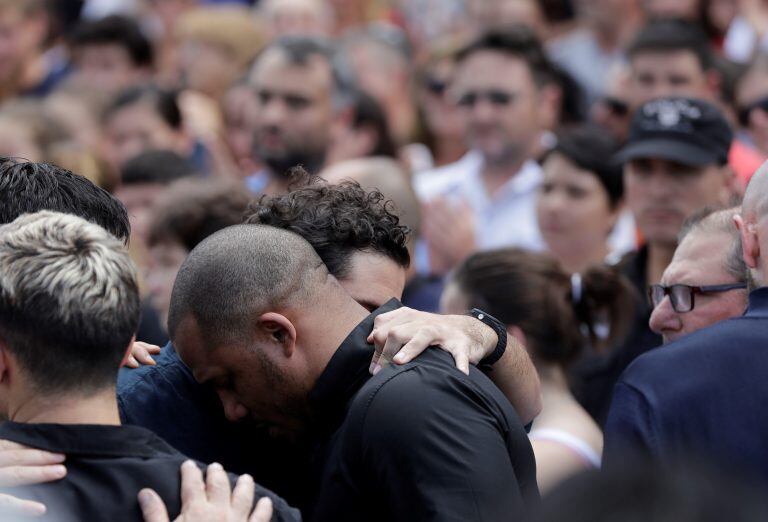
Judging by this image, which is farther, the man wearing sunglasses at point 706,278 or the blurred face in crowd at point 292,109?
the blurred face in crowd at point 292,109

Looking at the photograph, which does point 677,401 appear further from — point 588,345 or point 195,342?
point 588,345

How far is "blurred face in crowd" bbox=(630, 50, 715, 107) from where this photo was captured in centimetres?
714

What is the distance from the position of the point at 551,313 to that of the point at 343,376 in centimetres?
150

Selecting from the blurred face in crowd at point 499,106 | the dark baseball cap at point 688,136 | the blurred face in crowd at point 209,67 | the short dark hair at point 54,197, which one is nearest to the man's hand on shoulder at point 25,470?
the short dark hair at point 54,197

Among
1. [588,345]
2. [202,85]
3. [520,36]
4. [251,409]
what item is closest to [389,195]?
[588,345]

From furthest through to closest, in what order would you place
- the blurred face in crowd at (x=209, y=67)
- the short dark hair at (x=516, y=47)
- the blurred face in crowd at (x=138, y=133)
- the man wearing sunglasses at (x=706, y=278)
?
the blurred face in crowd at (x=209, y=67) < the blurred face in crowd at (x=138, y=133) < the short dark hair at (x=516, y=47) < the man wearing sunglasses at (x=706, y=278)

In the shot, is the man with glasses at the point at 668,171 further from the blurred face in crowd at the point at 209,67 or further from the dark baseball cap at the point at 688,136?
the blurred face in crowd at the point at 209,67

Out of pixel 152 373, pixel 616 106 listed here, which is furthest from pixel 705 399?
pixel 616 106

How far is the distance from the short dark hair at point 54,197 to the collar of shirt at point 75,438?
2.52 ft

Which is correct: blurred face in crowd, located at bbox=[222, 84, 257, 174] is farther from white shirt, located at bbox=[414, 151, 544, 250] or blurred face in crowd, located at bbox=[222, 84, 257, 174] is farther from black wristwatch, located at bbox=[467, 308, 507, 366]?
black wristwatch, located at bbox=[467, 308, 507, 366]

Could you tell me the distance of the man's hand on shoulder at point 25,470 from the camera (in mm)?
2350

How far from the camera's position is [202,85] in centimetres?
986

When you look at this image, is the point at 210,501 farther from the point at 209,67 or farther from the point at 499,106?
the point at 209,67

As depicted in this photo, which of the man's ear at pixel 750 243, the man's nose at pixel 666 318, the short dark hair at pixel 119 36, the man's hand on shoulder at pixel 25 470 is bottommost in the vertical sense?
the man's nose at pixel 666 318
